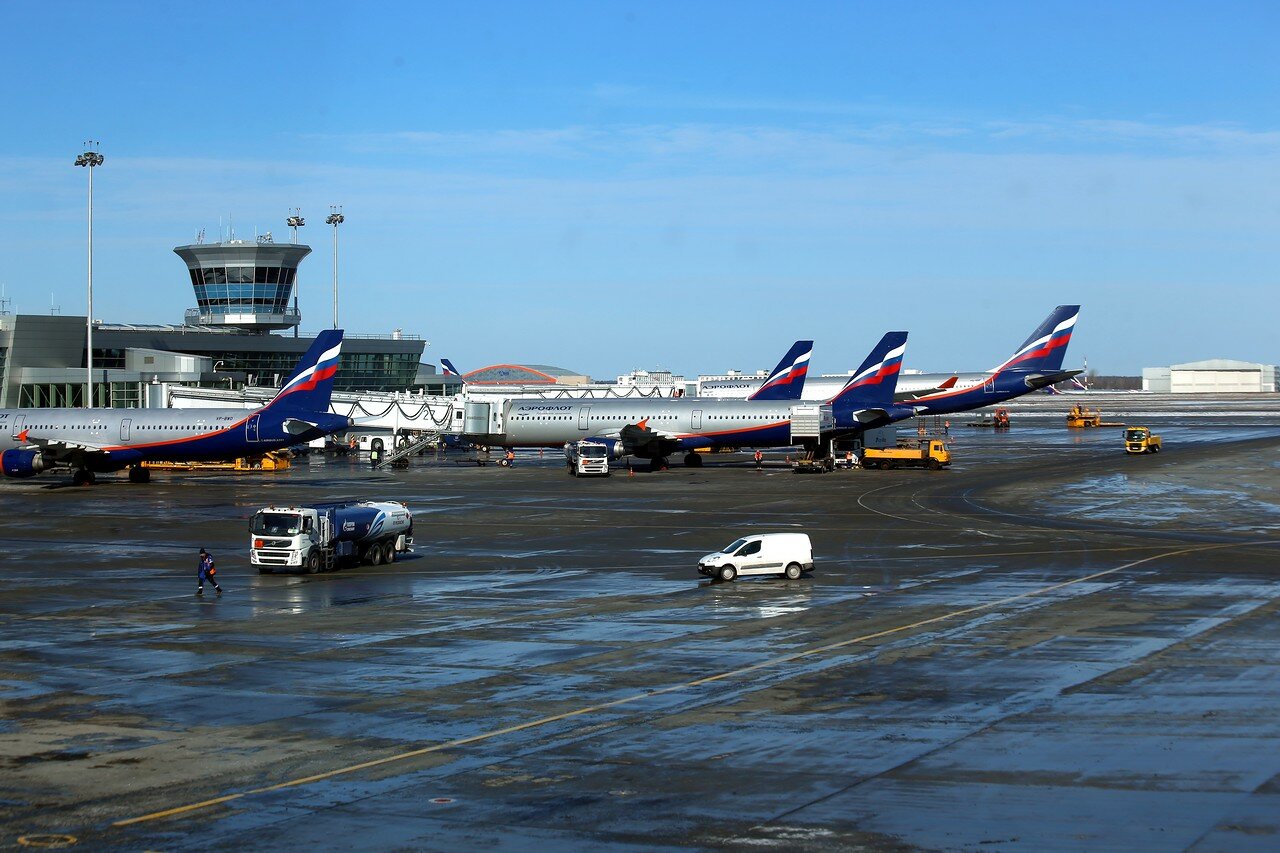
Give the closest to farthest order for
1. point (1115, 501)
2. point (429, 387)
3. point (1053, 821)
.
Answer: point (1053, 821) → point (1115, 501) → point (429, 387)

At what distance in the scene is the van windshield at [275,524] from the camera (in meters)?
43.2

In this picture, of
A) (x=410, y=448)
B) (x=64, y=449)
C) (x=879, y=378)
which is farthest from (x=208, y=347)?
(x=879, y=378)

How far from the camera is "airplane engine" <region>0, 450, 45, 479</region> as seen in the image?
80.2m

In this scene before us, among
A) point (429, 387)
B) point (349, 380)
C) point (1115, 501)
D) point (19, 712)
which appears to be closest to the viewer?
point (19, 712)

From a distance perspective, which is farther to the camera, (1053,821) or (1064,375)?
(1064,375)

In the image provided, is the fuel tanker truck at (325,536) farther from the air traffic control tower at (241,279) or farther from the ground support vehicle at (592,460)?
the air traffic control tower at (241,279)

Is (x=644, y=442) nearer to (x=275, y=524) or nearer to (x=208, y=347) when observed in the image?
(x=275, y=524)

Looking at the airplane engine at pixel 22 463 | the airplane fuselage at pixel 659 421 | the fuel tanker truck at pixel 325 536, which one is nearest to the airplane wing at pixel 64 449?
the airplane engine at pixel 22 463

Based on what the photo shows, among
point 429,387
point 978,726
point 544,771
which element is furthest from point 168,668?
point 429,387

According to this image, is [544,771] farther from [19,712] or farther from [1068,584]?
[1068,584]

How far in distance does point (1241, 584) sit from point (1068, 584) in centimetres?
464

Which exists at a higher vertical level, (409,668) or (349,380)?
(349,380)

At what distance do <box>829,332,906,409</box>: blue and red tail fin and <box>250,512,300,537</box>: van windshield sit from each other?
178 ft

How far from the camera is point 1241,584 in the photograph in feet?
125
